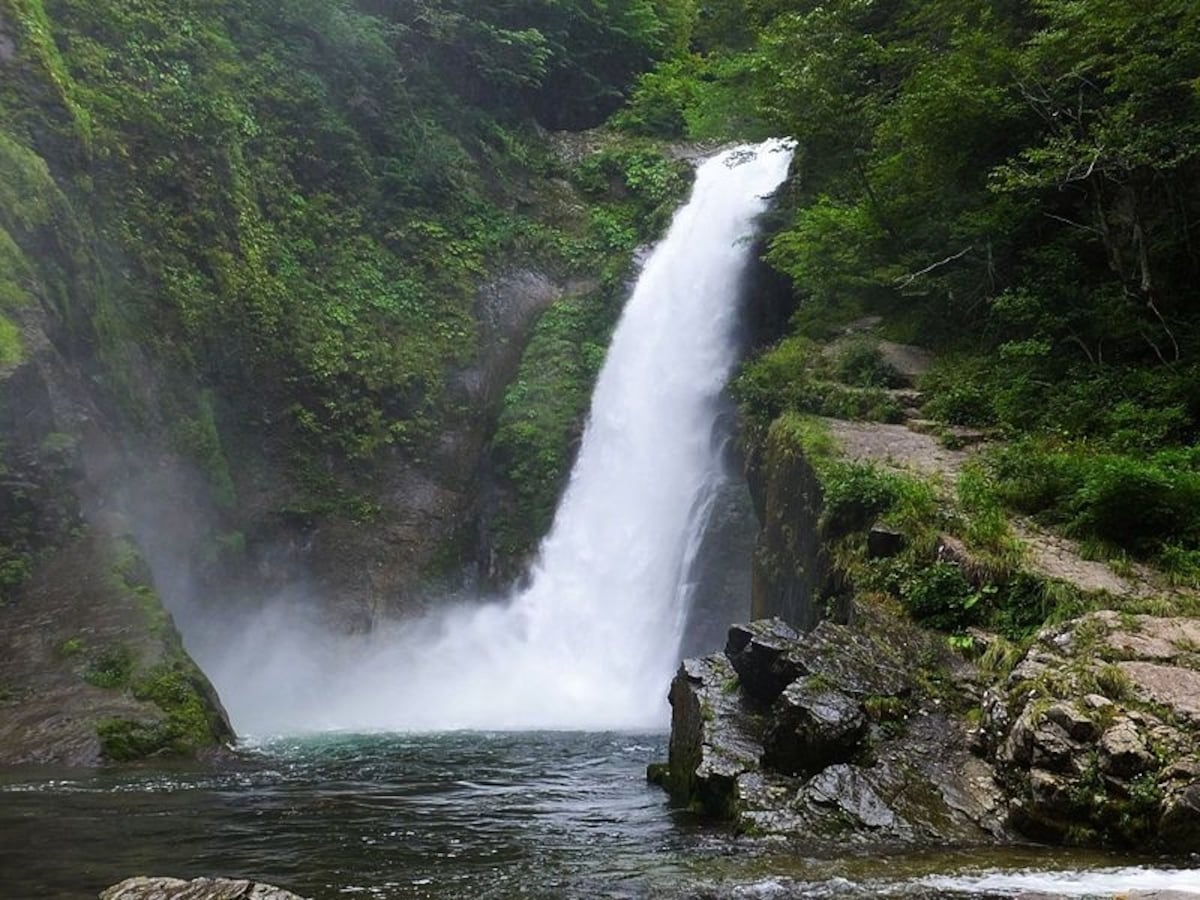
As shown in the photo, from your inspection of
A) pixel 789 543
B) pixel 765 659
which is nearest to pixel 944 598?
pixel 765 659

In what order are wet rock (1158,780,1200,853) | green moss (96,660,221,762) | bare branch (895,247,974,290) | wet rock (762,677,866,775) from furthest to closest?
bare branch (895,247,974,290)
green moss (96,660,221,762)
wet rock (762,677,866,775)
wet rock (1158,780,1200,853)

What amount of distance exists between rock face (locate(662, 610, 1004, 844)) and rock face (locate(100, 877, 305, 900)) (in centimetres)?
370

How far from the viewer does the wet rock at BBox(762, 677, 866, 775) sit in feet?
26.0

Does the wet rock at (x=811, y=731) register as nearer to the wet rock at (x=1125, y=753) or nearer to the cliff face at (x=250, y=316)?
the wet rock at (x=1125, y=753)

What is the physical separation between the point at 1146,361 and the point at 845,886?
1098 cm

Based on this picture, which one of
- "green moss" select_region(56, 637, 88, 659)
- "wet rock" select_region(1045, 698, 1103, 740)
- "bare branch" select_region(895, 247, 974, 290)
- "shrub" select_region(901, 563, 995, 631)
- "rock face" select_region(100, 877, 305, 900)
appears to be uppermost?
"bare branch" select_region(895, 247, 974, 290)

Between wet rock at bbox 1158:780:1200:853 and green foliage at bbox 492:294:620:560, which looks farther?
green foliage at bbox 492:294:620:560

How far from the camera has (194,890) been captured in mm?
5105

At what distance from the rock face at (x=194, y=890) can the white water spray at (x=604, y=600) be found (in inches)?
411

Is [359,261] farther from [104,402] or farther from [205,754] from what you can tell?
[205,754]

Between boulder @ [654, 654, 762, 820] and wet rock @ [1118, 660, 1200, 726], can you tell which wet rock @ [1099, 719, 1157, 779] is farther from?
boulder @ [654, 654, 762, 820]

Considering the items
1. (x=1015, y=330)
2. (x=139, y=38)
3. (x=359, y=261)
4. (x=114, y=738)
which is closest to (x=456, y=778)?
(x=114, y=738)

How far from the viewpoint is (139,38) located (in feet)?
66.7

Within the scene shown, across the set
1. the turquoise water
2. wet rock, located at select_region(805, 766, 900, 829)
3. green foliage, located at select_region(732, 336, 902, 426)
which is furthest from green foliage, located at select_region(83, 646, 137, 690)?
green foliage, located at select_region(732, 336, 902, 426)
